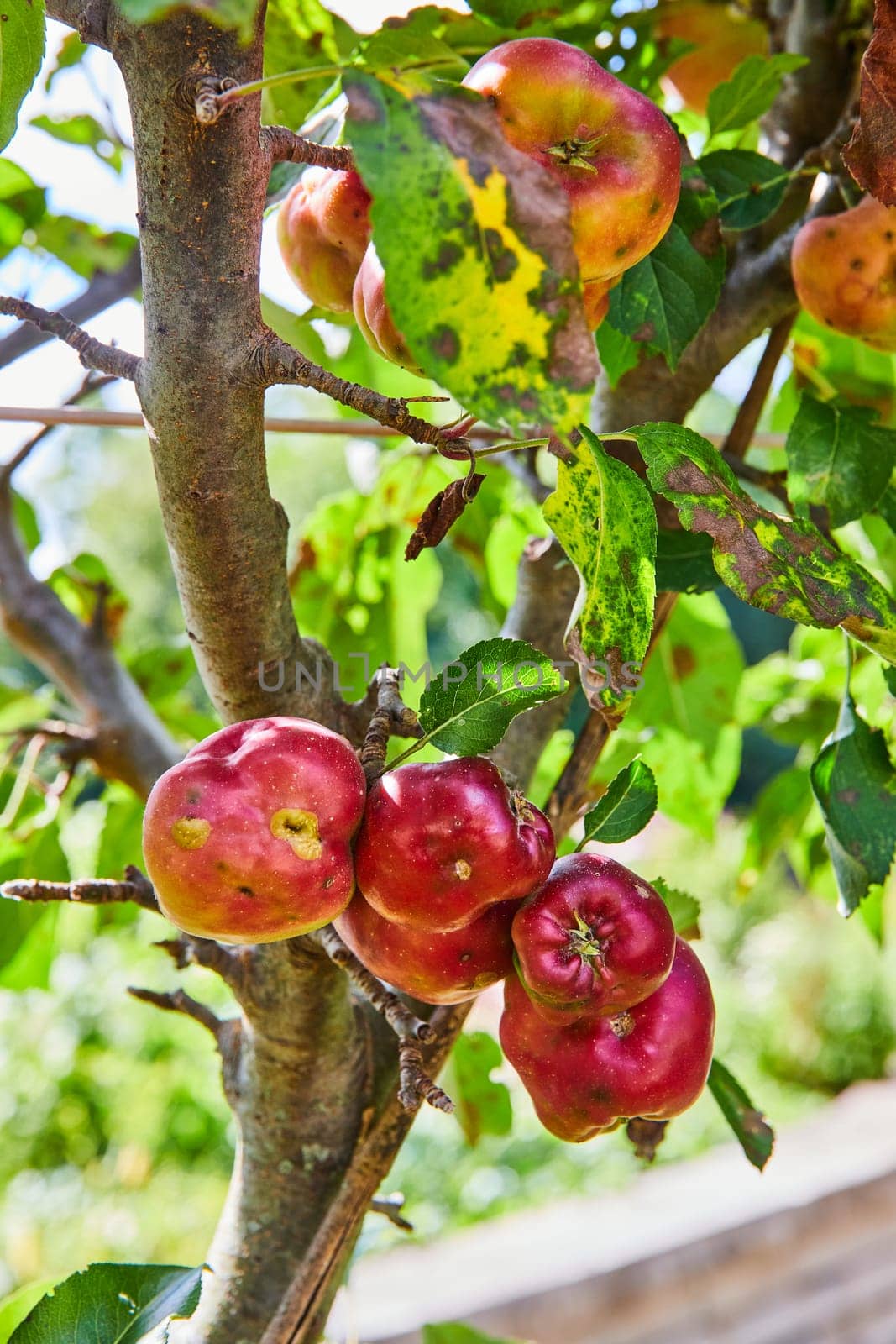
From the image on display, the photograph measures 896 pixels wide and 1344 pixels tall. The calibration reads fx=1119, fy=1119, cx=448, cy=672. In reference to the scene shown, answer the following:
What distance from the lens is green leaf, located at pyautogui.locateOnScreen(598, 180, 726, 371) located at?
459 millimetres

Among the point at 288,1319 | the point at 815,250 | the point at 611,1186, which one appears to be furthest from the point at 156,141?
the point at 611,1186

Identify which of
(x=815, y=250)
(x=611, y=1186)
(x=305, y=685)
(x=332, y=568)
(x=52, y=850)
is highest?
(x=815, y=250)

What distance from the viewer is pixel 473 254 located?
0.26 m

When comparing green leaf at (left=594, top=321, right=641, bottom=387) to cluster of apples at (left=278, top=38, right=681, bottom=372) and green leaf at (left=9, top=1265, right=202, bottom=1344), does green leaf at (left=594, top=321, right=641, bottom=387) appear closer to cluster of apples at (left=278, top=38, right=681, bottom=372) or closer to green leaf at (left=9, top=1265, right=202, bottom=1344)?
cluster of apples at (left=278, top=38, right=681, bottom=372)

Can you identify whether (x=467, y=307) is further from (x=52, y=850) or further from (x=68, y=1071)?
(x=68, y=1071)

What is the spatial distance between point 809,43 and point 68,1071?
3130mm

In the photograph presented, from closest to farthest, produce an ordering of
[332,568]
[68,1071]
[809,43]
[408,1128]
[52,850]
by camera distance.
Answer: [408,1128]
[809,43]
[52,850]
[332,568]
[68,1071]

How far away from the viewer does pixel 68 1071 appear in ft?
10.2

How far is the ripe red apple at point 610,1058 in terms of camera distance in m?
0.38

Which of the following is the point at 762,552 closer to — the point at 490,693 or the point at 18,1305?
the point at 490,693

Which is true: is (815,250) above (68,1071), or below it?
above

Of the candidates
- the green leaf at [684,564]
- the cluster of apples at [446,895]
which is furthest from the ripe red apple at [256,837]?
the green leaf at [684,564]

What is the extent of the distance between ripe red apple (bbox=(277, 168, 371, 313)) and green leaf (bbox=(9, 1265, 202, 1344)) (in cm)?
39

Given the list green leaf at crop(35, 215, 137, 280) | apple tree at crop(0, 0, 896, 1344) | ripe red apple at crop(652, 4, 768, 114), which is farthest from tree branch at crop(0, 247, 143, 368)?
ripe red apple at crop(652, 4, 768, 114)
